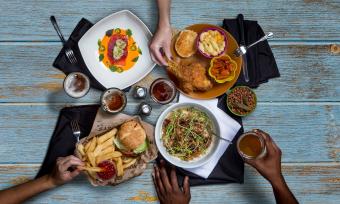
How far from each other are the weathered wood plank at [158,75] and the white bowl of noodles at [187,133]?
0.62 ft

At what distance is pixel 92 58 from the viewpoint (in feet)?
5.36

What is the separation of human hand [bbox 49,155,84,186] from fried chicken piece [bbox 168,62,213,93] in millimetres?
520

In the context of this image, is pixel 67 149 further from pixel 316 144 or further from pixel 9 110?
pixel 316 144

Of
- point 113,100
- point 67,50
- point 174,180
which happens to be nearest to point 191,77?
point 113,100

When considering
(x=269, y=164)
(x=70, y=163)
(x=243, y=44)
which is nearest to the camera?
(x=70, y=163)

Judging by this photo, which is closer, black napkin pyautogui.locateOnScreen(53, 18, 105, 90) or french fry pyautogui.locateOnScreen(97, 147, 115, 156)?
french fry pyautogui.locateOnScreen(97, 147, 115, 156)

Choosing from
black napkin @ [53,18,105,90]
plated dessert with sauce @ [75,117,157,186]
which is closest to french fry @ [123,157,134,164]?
plated dessert with sauce @ [75,117,157,186]

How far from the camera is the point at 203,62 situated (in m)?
1.63

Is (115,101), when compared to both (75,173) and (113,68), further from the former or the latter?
(75,173)

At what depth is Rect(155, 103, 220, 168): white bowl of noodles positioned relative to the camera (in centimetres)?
157

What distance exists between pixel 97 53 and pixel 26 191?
2.10 ft

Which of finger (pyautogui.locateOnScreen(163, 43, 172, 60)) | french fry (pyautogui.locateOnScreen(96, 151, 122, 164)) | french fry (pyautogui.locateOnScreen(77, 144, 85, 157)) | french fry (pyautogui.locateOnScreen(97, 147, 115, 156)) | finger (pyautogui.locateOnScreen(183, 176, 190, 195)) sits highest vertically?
finger (pyautogui.locateOnScreen(163, 43, 172, 60))

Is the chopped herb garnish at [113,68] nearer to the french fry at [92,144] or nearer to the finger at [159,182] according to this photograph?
the french fry at [92,144]

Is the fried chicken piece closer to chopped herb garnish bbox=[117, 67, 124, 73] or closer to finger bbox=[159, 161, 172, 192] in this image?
chopped herb garnish bbox=[117, 67, 124, 73]
